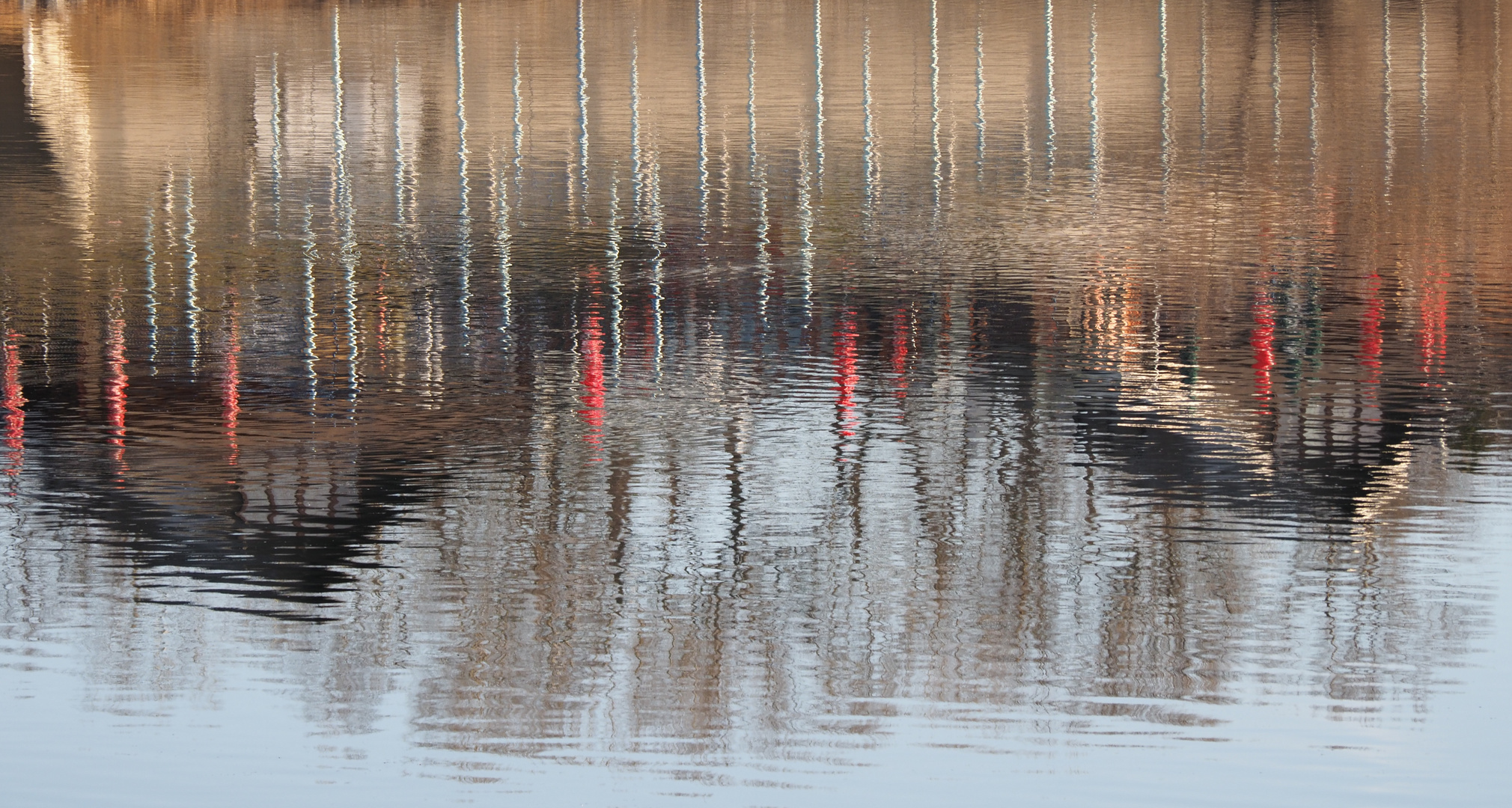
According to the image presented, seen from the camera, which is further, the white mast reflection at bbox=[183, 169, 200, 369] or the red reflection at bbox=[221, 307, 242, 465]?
the white mast reflection at bbox=[183, 169, 200, 369]

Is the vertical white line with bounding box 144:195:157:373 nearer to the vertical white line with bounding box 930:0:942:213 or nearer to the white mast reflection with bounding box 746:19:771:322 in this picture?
the white mast reflection with bounding box 746:19:771:322

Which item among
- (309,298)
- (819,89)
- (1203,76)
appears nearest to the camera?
(309,298)

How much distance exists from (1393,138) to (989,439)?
1425 cm

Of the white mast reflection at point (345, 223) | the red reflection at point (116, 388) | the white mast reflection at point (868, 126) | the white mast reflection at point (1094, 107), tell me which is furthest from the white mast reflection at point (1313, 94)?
the red reflection at point (116, 388)

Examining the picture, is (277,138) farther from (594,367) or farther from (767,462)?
(767,462)

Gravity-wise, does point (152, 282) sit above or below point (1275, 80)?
below

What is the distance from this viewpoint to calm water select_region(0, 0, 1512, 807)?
718cm

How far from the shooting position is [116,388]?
40.5 feet

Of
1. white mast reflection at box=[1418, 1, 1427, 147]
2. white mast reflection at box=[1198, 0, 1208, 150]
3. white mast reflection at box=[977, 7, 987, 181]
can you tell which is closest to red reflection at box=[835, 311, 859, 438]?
white mast reflection at box=[977, 7, 987, 181]

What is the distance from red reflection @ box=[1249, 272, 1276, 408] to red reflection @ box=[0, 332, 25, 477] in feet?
25.5

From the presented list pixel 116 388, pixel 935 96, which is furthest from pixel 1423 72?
pixel 116 388

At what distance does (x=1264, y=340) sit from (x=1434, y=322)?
1.48 meters

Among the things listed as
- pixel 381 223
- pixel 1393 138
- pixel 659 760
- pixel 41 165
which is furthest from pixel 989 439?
pixel 41 165

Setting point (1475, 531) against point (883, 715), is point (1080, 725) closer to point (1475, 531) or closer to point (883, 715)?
point (883, 715)
